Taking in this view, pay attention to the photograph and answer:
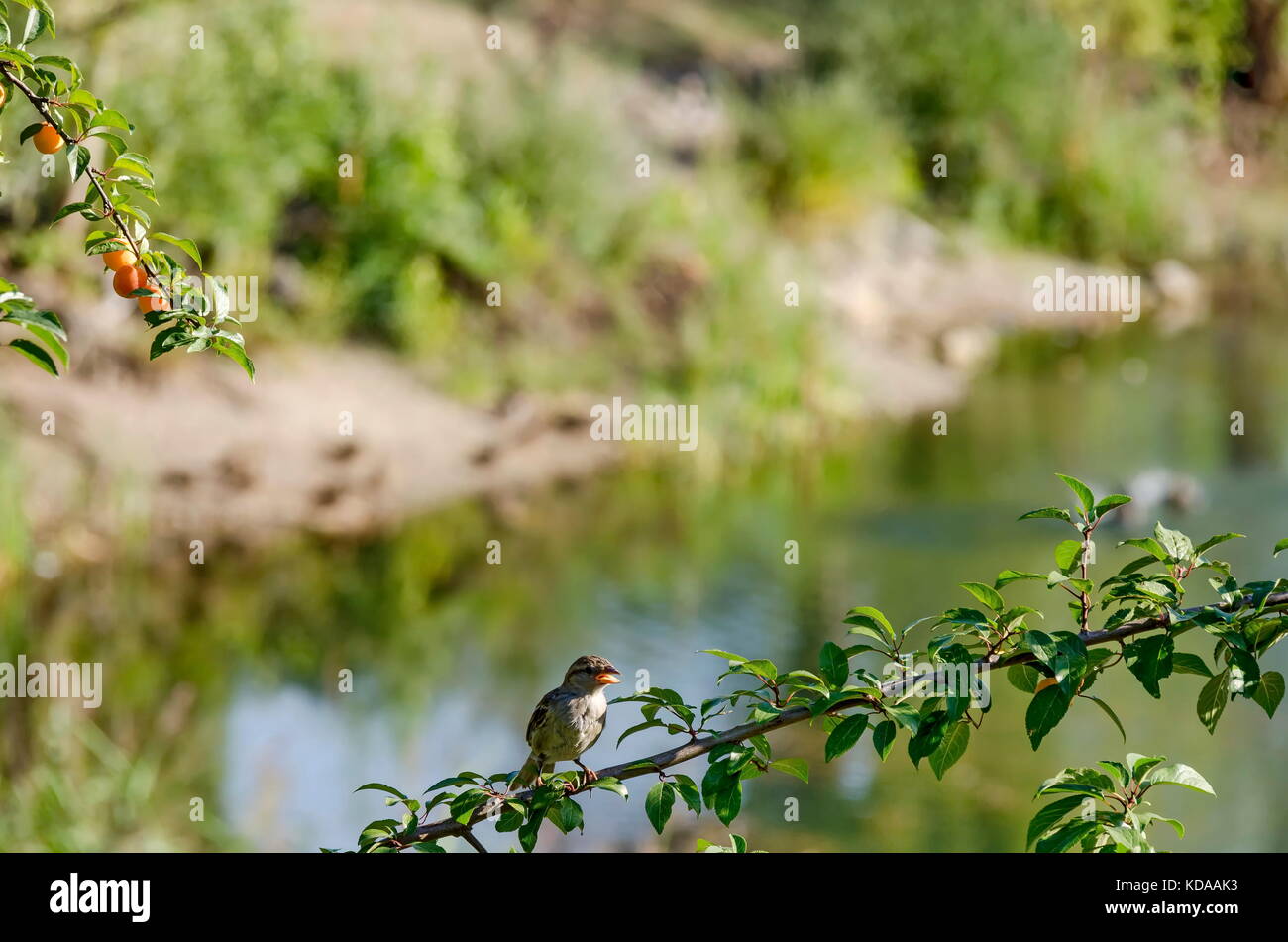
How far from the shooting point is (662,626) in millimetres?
7289

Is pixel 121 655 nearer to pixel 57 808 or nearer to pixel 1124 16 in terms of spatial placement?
pixel 57 808

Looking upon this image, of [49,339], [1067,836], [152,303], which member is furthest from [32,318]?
[1067,836]

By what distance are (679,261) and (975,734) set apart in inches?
259

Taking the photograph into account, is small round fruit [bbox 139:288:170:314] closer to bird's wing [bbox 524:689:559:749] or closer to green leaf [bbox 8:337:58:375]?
green leaf [bbox 8:337:58:375]

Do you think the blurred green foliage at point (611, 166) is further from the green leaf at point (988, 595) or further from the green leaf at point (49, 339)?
the green leaf at point (988, 595)

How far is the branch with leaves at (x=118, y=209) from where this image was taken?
5.36 ft

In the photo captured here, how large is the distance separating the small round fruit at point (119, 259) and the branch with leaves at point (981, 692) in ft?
2.41

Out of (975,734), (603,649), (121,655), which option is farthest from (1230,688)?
(121,655)

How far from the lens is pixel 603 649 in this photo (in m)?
6.97

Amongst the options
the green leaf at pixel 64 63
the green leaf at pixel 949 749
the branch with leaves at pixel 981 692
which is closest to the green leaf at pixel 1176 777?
the branch with leaves at pixel 981 692

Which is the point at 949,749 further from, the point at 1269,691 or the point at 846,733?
Answer: the point at 1269,691

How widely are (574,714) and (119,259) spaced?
2.88ft

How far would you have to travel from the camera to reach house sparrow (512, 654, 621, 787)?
214 centimetres
